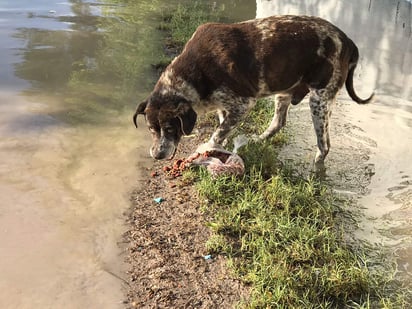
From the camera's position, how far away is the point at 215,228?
170 inches

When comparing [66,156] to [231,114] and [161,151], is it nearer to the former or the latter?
[161,151]

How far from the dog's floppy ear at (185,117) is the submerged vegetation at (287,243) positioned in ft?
1.63

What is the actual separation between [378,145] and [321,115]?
3.96 ft

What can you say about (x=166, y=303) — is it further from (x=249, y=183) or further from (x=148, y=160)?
(x=148, y=160)

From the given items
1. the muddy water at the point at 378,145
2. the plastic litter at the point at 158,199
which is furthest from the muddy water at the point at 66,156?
the muddy water at the point at 378,145

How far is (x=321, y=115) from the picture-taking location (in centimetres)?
531

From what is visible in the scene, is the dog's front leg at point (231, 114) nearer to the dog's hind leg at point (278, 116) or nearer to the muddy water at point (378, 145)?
the dog's hind leg at point (278, 116)

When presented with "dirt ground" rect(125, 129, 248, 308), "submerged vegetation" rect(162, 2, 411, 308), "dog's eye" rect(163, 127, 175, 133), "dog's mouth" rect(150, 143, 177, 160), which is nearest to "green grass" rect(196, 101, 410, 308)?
"submerged vegetation" rect(162, 2, 411, 308)

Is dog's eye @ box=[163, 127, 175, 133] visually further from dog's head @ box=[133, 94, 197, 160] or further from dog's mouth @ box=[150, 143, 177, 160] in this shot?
dog's mouth @ box=[150, 143, 177, 160]

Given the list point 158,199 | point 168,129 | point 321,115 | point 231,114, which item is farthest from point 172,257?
point 321,115

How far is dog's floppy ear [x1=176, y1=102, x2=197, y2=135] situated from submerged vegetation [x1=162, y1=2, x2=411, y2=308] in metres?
0.50

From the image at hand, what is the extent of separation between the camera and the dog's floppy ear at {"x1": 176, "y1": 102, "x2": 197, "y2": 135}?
4.79 meters

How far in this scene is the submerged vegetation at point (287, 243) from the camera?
144 inches

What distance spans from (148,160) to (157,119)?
75 cm
